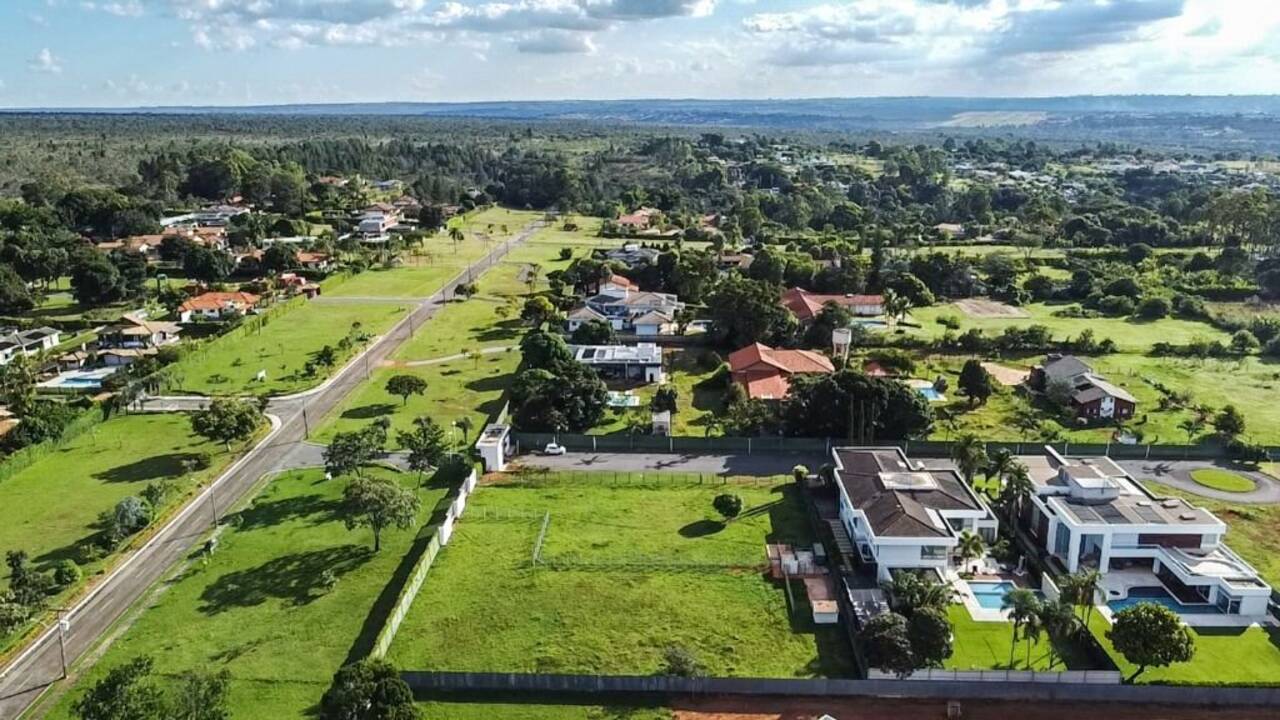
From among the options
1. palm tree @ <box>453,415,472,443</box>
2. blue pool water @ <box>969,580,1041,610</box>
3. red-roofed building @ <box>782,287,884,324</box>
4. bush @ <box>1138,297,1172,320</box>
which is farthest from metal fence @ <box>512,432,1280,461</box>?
bush @ <box>1138,297,1172,320</box>

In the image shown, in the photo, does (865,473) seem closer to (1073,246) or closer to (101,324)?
(101,324)

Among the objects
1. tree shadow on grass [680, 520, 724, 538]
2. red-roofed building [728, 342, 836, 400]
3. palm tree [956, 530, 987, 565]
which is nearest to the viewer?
palm tree [956, 530, 987, 565]

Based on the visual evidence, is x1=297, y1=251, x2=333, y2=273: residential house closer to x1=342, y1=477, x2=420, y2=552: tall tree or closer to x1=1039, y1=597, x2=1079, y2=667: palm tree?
x1=342, y1=477, x2=420, y2=552: tall tree

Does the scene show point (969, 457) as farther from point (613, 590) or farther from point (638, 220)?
point (638, 220)

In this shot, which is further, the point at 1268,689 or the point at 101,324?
the point at 101,324

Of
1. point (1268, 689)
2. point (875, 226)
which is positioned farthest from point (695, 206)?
point (1268, 689)

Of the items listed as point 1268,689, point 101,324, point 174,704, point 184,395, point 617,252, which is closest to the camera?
point 174,704

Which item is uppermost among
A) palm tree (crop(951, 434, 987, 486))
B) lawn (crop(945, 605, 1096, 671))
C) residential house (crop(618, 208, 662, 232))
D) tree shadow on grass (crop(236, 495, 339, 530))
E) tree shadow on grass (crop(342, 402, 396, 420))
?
residential house (crop(618, 208, 662, 232))
